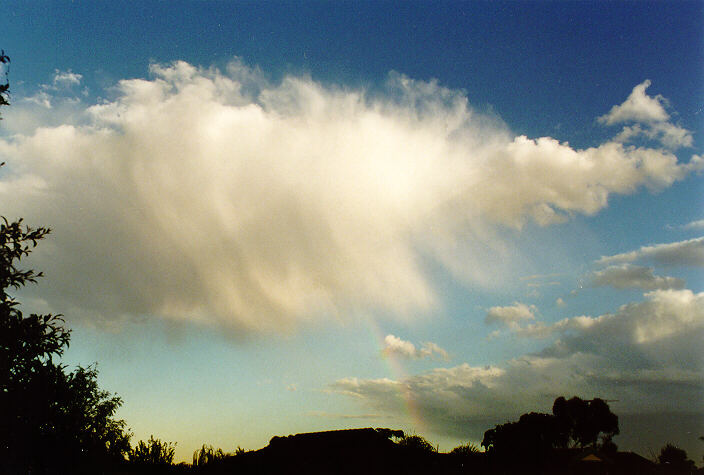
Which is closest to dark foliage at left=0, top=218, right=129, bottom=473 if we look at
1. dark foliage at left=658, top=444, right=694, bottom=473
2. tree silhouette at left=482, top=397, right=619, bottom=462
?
tree silhouette at left=482, top=397, right=619, bottom=462

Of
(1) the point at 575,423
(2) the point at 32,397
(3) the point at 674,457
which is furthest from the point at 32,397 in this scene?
(3) the point at 674,457

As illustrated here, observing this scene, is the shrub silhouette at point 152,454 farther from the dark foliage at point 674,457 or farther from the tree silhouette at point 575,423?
the dark foliage at point 674,457

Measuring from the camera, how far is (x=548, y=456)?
46344mm

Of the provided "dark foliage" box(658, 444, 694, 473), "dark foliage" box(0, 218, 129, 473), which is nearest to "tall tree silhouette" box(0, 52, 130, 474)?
"dark foliage" box(0, 218, 129, 473)

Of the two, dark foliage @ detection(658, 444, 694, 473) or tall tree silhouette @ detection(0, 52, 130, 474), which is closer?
tall tree silhouette @ detection(0, 52, 130, 474)

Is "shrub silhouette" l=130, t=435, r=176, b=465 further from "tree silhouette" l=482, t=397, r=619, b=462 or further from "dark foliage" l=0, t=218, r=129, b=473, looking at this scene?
"tree silhouette" l=482, t=397, r=619, b=462

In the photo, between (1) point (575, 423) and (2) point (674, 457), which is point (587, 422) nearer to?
(1) point (575, 423)

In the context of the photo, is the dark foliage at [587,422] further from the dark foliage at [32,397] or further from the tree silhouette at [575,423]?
the dark foliage at [32,397]

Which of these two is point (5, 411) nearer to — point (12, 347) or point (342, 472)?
point (12, 347)

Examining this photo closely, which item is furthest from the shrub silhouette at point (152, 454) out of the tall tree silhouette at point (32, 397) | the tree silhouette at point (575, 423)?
the tree silhouette at point (575, 423)

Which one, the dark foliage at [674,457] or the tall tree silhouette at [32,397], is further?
the dark foliage at [674,457]

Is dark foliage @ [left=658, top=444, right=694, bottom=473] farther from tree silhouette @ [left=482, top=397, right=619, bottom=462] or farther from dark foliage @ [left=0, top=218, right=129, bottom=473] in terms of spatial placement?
dark foliage @ [left=0, top=218, right=129, bottom=473]

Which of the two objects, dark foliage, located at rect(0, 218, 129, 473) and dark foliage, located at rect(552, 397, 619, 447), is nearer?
dark foliage, located at rect(0, 218, 129, 473)

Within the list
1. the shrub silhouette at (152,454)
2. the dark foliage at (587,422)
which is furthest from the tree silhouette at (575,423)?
the shrub silhouette at (152,454)
